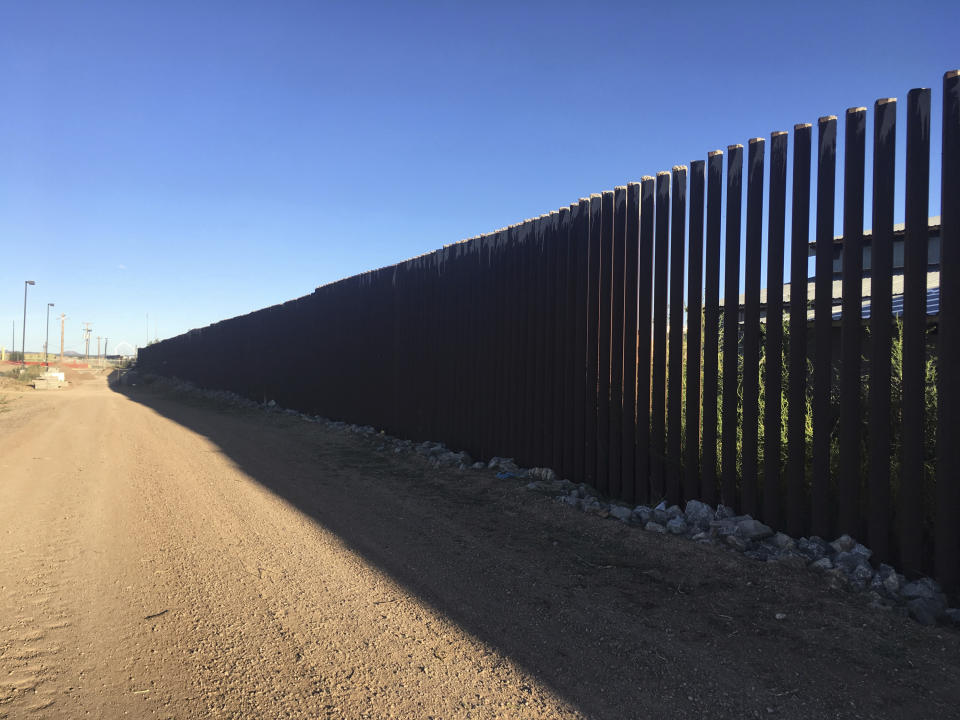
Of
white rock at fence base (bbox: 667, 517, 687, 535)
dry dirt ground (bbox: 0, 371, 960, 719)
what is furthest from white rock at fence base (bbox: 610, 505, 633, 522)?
white rock at fence base (bbox: 667, 517, 687, 535)

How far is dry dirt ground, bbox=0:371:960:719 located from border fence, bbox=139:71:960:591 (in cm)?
77

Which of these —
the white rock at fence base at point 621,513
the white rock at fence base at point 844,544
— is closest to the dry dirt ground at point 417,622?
the white rock at fence base at point 621,513

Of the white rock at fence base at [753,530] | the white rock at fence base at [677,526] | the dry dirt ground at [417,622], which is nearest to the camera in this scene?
the dry dirt ground at [417,622]

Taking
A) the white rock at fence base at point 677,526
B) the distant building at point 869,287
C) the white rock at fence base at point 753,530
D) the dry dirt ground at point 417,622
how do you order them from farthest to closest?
1. the distant building at point 869,287
2. the white rock at fence base at point 677,526
3. the white rock at fence base at point 753,530
4. the dry dirt ground at point 417,622

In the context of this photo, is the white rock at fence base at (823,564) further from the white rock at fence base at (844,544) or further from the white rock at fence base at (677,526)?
the white rock at fence base at (677,526)

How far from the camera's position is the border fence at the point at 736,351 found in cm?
364

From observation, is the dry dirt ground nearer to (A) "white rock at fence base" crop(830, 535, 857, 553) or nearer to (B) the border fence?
(A) "white rock at fence base" crop(830, 535, 857, 553)

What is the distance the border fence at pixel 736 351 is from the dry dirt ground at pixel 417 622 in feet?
2.52

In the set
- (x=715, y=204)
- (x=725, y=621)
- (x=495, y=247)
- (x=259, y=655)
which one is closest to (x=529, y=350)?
(x=495, y=247)

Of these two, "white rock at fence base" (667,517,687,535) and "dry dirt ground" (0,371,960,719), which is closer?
"dry dirt ground" (0,371,960,719)

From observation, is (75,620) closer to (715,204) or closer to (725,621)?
(725,621)

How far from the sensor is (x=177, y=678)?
8.32 ft

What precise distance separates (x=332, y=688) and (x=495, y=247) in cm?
626

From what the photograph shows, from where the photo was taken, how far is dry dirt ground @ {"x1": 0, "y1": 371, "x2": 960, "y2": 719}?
2.42 metres
